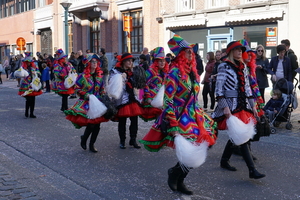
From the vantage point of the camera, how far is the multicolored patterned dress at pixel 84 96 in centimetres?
749

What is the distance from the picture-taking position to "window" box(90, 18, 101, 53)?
29.8 m

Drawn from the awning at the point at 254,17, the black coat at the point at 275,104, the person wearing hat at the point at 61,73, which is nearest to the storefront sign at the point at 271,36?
the awning at the point at 254,17

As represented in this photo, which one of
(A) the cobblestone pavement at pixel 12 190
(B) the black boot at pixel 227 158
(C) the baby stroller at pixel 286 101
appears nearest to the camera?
(A) the cobblestone pavement at pixel 12 190

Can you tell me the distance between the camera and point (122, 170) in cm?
637

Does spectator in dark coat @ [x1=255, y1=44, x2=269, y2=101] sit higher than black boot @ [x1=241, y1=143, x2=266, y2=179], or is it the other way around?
spectator in dark coat @ [x1=255, y1=44, x2=269, y2=101]

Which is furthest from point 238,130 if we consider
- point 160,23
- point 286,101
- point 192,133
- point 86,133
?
point 160,23

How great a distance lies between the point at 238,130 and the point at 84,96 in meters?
3.24

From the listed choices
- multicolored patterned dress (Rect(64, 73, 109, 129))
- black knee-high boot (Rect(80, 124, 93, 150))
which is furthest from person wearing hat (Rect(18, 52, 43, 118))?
Answer: black knee-high boot (Rect(80, 124, 93, 150))

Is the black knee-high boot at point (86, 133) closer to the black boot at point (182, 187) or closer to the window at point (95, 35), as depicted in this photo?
the black boot at point (182, 187)

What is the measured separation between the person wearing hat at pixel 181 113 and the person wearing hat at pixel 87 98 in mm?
2469

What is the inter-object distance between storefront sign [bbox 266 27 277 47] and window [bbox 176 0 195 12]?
519 cm

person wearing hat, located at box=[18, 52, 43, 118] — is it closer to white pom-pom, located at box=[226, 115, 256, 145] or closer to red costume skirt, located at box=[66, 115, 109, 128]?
red costume skirt, located at box=[66, 115, 109, 128]

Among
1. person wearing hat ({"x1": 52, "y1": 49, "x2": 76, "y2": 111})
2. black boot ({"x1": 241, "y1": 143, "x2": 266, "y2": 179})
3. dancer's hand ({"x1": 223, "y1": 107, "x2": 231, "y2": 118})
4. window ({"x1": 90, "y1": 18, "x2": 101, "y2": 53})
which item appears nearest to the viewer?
black boot ({"x1": 241, "y1": 143, "x2": 266, "y2": 179})

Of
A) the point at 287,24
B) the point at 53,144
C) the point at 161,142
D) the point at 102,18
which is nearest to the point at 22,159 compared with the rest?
the point at 53,144
